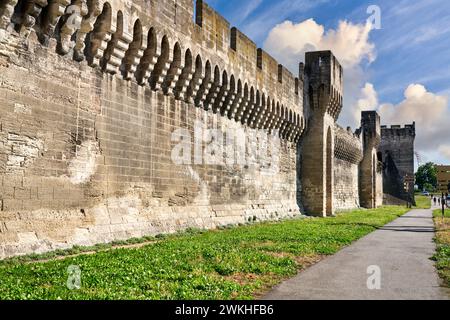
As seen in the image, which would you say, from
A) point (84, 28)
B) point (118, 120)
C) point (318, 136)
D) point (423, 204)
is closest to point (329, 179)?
point (318, 136)

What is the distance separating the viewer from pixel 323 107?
24.1 metres

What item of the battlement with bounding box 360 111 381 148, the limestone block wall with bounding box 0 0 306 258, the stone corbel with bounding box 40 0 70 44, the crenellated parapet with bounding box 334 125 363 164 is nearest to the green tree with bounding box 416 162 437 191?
the battlement with bounding box 360 111 381 148

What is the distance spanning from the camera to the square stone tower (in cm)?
2370

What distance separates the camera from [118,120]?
10.5 meters

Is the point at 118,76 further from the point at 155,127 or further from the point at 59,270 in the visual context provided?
the point at 59,270

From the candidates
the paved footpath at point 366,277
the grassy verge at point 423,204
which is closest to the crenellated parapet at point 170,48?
the paved footpath at point 366,277

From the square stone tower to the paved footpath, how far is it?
1309 cm

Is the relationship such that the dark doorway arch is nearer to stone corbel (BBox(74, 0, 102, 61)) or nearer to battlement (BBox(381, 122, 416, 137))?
stone corbel (BBox(74, 0, 102, 61))

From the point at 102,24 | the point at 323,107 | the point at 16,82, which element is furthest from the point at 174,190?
the point at 323,107

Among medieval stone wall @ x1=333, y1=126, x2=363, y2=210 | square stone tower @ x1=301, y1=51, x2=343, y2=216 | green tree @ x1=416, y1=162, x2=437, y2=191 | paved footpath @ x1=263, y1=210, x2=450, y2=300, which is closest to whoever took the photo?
paved footpath @ x1=263, y1=210, x2=450, y2=300

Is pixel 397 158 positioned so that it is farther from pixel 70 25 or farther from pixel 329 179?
pixel 70 25

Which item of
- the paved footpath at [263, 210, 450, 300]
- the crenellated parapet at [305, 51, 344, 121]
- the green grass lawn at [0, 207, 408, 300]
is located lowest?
the paved footpath at [263, 210, 450, 300]

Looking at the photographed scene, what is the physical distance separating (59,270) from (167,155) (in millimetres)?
6296

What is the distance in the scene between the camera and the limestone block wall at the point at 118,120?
8.03 m
